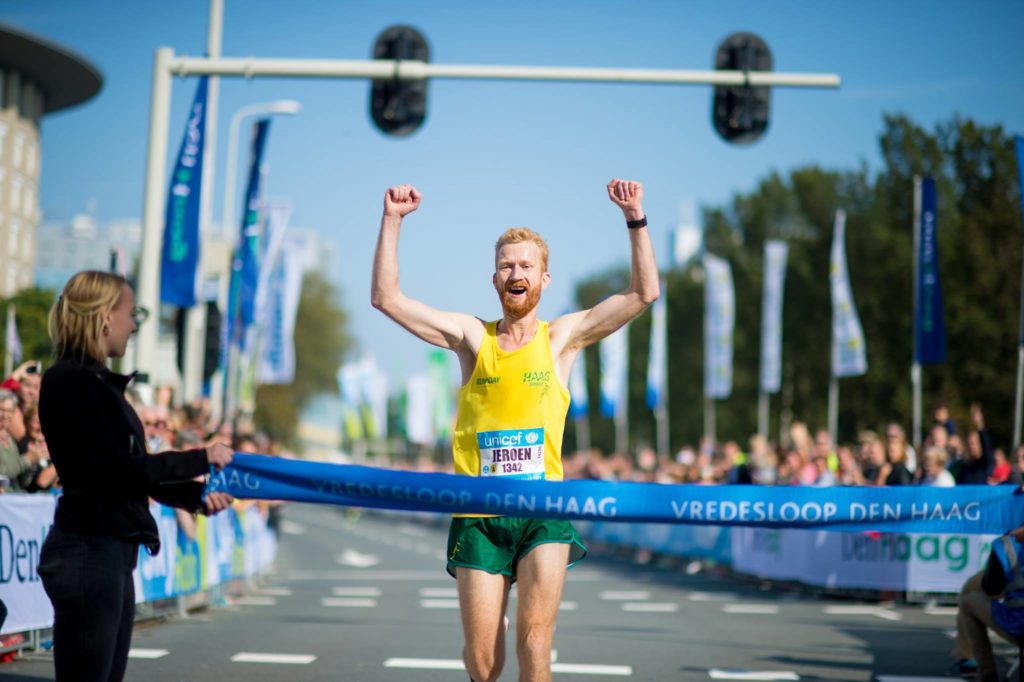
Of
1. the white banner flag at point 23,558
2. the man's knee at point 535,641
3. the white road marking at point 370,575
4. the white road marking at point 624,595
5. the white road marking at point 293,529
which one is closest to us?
the man's knee at point 535,641

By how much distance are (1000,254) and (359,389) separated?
3039cm

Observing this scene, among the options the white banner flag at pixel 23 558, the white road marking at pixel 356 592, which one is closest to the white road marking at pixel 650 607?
the white road marking at pixel 356 592

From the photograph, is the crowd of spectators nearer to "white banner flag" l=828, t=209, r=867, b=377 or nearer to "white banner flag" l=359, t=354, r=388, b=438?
"white banner flag" l=828, t=209, r=867, b=377

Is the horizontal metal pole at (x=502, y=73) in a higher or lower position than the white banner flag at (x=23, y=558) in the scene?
higher

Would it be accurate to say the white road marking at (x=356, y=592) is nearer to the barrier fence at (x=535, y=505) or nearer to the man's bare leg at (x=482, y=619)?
the barrier fence at (x=535, y=505)

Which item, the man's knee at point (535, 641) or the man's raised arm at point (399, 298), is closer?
the man's knee at point (535, 641)

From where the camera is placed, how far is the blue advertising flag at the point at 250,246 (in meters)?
22.4

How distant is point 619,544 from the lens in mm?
30531

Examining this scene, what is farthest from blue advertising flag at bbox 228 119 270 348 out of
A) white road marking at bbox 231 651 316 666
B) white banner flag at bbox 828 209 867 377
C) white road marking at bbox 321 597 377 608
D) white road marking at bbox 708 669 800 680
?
white road marking at bbox 708 669 800 680

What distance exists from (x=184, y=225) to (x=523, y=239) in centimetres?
1060

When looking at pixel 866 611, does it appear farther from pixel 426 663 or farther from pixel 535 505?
pixel 535 505

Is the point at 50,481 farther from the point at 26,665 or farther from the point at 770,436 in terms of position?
the point at 770,436

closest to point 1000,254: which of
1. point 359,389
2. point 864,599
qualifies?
point 864,599

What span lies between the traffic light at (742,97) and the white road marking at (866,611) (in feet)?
17.3
